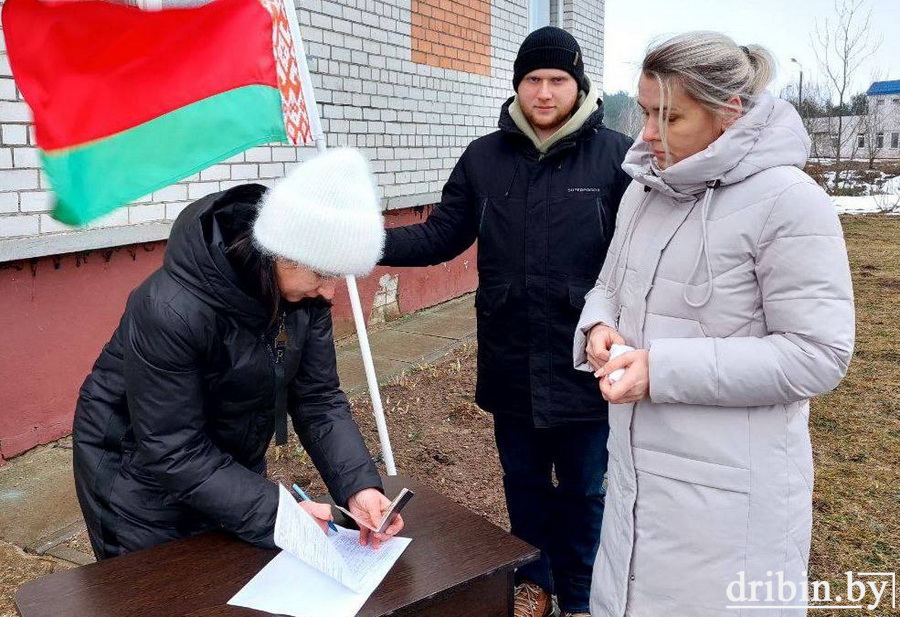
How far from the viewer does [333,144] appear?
19.1 ft

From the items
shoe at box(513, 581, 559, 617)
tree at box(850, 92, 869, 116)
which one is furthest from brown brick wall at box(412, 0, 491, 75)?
tree at box(850, 92, 869, 116)

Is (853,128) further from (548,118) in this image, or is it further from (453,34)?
(548,118)

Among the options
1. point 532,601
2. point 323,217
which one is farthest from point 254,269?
point 532,601

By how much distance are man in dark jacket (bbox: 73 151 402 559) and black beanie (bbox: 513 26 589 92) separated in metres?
0.99

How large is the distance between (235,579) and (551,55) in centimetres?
181

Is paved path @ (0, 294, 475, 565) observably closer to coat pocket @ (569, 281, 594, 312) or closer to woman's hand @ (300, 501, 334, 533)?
woman's hand @ (300, 501, 334, 533)

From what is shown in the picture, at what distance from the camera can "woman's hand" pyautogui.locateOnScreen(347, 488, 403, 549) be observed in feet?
5.90

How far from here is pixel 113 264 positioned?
4.20 meters

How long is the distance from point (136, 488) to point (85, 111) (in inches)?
47.2

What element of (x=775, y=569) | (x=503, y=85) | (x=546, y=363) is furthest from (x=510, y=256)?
(x=503, y=85)

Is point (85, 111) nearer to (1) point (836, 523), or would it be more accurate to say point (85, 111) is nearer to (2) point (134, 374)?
(2) point (134, 374)

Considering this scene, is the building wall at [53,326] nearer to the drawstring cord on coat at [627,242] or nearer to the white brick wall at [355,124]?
the white brick wall at [355,124]

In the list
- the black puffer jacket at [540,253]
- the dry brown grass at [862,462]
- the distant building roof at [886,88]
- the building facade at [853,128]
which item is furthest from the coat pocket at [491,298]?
the distant building roof at [886,88]

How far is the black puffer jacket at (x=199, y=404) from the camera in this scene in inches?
66.0
